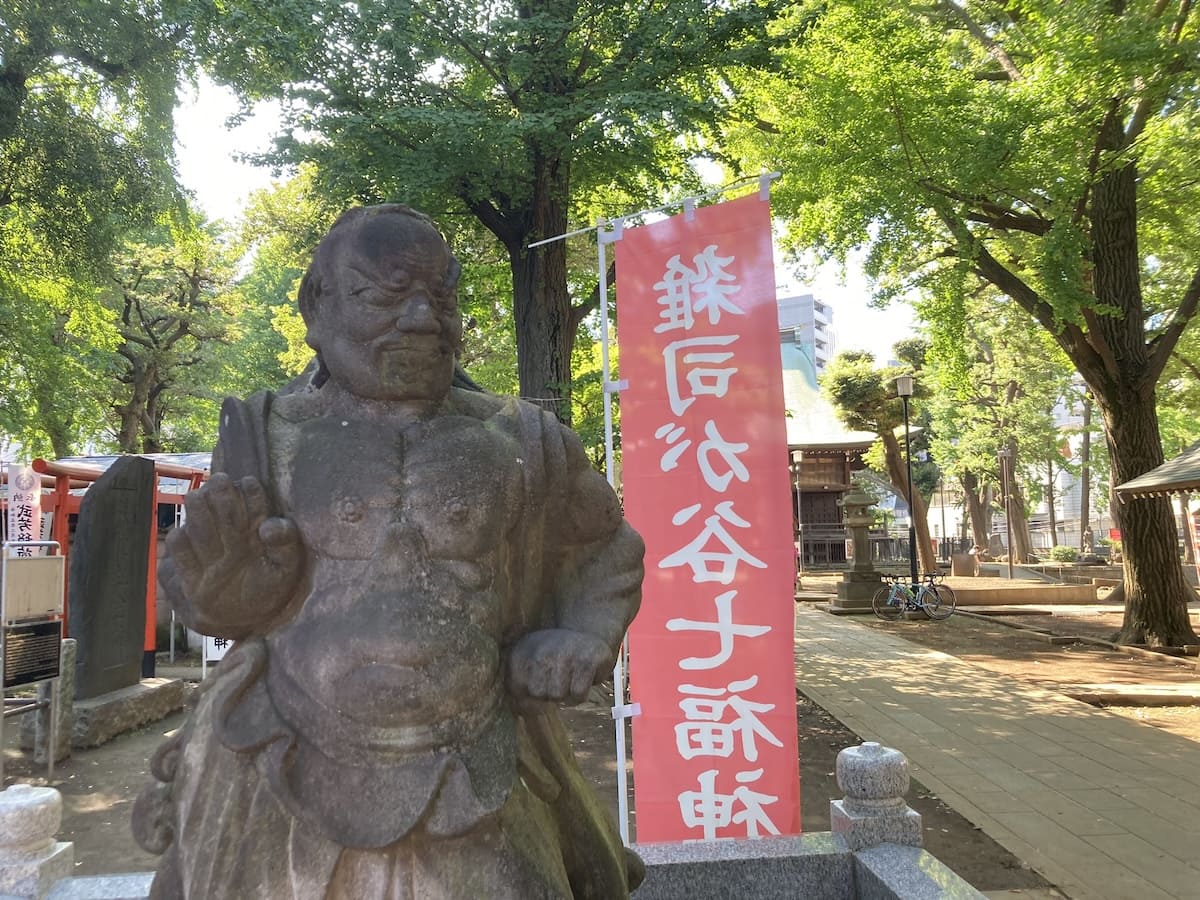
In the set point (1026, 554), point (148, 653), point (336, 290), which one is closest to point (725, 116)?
point (336, 290)

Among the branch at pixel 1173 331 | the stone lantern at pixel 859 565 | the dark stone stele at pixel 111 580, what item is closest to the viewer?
the dark stone stele at pixel 111 580

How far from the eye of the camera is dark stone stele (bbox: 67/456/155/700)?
7789 millimetres

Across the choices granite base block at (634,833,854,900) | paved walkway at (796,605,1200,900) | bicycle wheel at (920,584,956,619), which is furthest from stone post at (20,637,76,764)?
bicycle wheel at (920,584,956,619)

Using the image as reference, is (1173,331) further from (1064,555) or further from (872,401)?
(1064,555)

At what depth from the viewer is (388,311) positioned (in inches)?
70.6

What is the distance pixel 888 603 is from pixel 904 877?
47.6 feet

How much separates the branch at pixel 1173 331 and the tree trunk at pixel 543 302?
28.2 feet

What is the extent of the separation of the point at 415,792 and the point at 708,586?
3.25 metres

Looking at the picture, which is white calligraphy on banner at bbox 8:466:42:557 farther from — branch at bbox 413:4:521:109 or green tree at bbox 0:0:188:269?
green tree at bbox 0:0:188:269

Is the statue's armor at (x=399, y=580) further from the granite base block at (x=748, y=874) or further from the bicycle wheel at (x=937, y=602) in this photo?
the bicycle wheel at (x=937, y=602)

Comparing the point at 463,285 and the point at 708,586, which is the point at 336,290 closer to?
the point at 708,586

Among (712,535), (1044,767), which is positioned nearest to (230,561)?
(712,535)

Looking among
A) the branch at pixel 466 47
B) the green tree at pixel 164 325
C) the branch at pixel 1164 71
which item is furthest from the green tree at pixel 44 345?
the branch at pixel 1164 71

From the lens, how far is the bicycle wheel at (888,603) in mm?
16609
